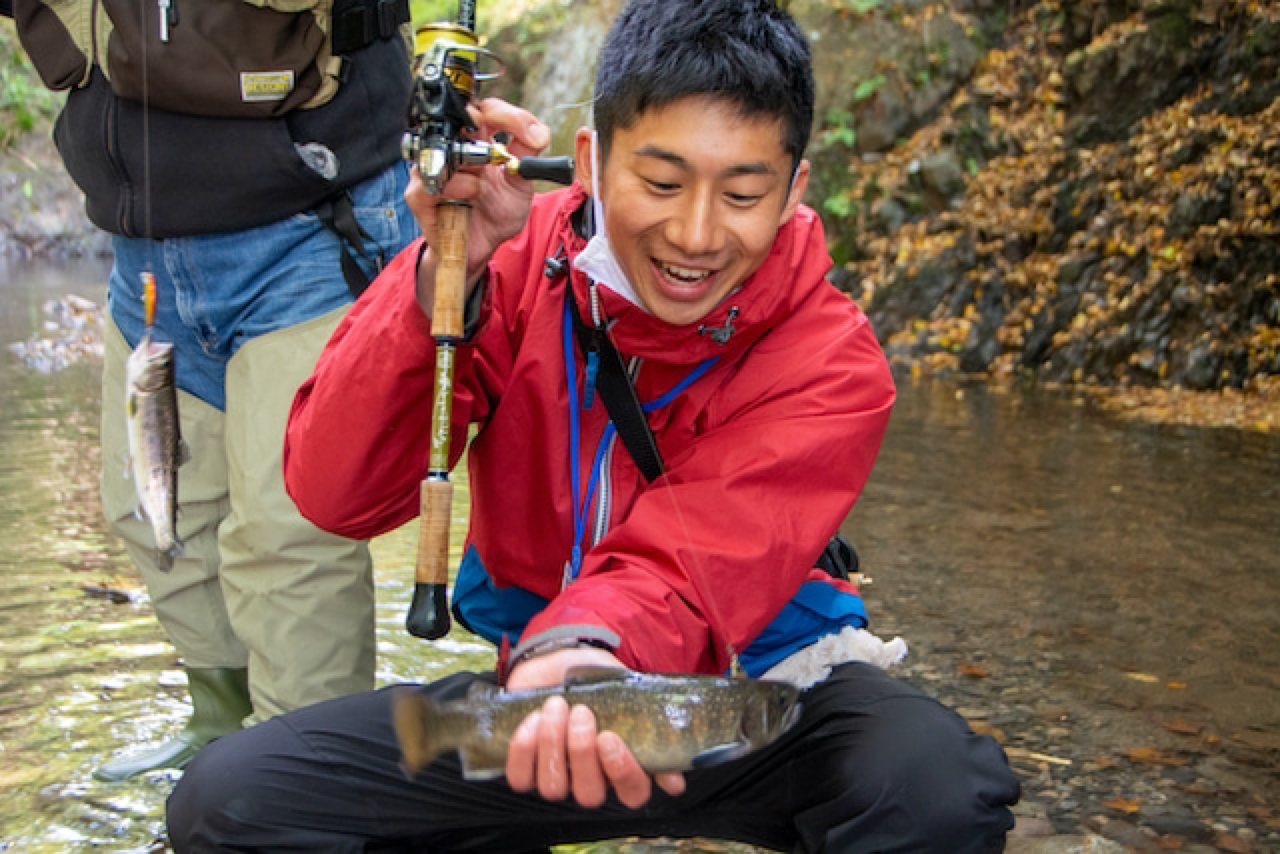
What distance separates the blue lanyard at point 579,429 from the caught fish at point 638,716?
658 mm

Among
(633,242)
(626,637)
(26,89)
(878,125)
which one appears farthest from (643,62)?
(26,89)

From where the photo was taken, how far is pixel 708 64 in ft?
8.66

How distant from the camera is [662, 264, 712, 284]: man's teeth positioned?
8.97 feet

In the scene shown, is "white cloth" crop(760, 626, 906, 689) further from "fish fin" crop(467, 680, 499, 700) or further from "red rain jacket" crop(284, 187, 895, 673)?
"fish fin" crop(467, 680, 499, 700)

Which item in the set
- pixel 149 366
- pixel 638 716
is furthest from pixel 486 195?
pixel 149 366

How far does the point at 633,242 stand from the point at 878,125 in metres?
14.3

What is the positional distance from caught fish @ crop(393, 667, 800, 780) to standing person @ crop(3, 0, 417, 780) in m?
1.37

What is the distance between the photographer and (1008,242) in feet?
46.1

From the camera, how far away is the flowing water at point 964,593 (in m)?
3.89

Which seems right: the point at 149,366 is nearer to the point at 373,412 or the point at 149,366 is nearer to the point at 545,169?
the point at 373,412

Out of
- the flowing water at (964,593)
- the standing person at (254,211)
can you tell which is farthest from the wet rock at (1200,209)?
the standing person at (254,211)

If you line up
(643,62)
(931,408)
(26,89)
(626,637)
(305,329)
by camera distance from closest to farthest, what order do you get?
(626,637), (643,62), (305,329), (931,408), (26,89)

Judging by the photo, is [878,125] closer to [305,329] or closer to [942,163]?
[942,163]

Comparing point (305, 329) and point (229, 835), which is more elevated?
point (305, 329)
